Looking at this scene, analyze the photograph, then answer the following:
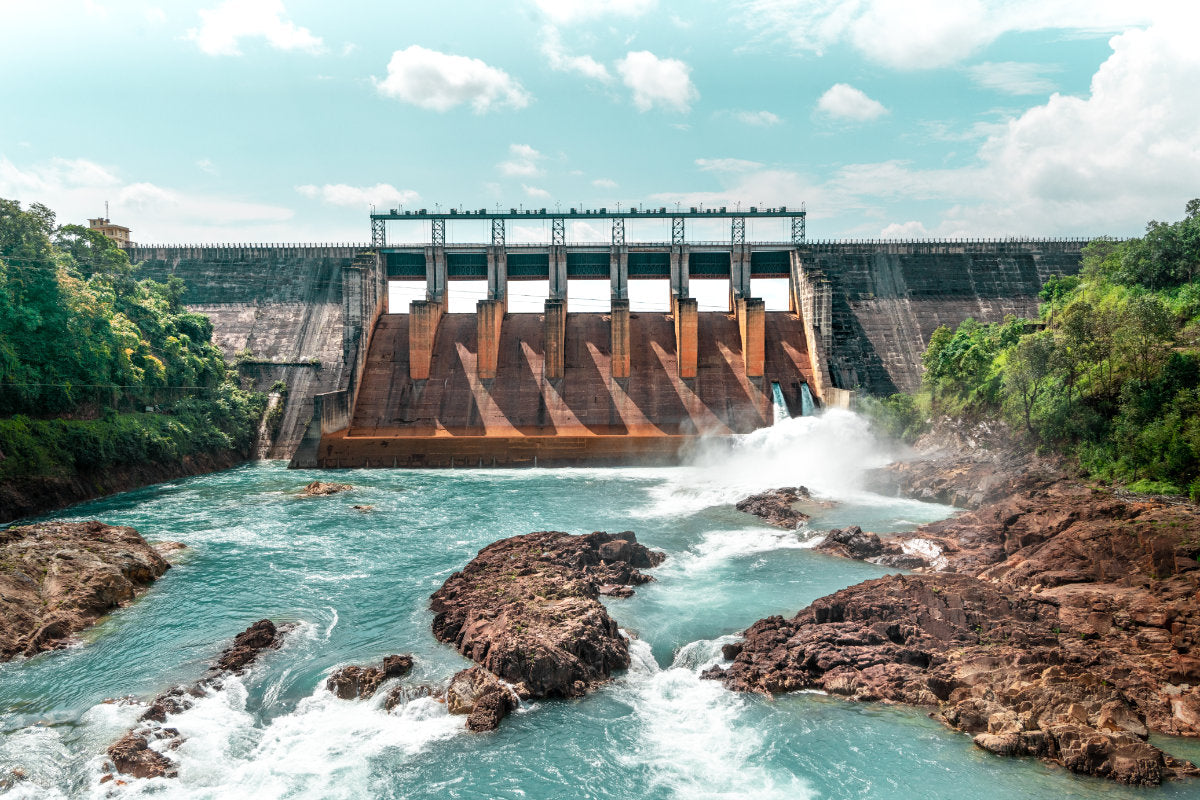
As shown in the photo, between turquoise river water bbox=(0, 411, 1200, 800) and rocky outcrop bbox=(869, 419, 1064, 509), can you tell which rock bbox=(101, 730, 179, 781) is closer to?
turquoise river water bbox=(0, 411, 1200, 800)

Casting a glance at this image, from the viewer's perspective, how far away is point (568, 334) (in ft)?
130

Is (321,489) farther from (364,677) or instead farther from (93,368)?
(364,677)

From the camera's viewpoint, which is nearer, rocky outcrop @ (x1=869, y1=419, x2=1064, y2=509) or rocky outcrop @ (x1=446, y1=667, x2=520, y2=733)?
rocky outcrop @ (x1=446, y1=667, x2=520, y2=733)

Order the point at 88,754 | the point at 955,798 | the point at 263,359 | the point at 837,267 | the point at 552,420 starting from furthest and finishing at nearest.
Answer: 1. the point at 837,267
2. the point at 263,359
3. the point at 552,420
4. the point at 88,754
5. the point at 955,798

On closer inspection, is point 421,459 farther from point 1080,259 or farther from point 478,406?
point 1080,259

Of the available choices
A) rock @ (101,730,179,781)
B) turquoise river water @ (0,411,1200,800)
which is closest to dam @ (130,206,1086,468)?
turquoise river water @ (0,411,1200,800)

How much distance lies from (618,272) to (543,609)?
2730cm

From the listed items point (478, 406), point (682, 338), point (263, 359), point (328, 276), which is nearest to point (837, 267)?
point (682, 338)

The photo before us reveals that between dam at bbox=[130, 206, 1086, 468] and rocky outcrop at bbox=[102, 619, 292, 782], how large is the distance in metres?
18.8

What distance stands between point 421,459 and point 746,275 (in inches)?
739

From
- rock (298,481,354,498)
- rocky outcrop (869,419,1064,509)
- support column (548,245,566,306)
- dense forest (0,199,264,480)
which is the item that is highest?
support column (548,245,566,306)

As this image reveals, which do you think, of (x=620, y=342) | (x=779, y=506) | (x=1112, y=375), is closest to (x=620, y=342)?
(x=620, y=342)

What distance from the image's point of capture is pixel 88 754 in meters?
10.5

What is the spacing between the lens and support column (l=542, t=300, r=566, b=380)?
36844 millimetres
